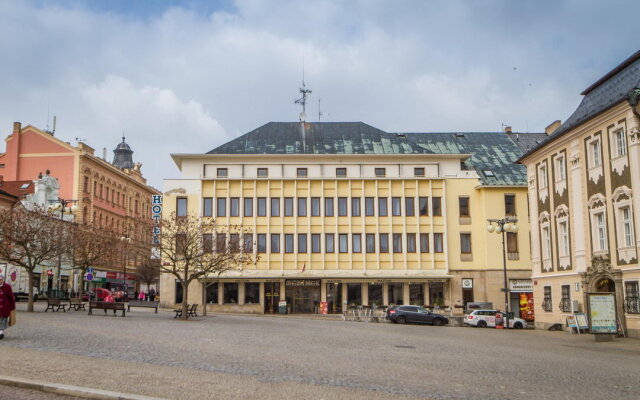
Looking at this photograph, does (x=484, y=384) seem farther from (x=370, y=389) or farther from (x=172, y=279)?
(x=172, y=279)

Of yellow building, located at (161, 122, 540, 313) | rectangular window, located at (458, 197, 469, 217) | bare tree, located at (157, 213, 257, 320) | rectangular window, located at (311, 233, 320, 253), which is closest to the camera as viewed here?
bare tree, located at (157, 213, 257, 320)

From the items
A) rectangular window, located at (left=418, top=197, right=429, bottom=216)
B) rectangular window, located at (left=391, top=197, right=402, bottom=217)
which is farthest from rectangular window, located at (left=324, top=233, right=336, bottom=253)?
rectangular window, located at (left=418, top=197, right=429, bottom=216)

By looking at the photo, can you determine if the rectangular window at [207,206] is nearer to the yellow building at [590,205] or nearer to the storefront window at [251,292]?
the storefront window at [251,292]

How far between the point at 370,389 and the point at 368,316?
3610 centimetres

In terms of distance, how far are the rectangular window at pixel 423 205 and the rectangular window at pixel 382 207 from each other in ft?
9.57

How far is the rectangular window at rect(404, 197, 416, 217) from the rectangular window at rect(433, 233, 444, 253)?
103 inches

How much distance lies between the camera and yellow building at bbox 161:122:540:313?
58.1m

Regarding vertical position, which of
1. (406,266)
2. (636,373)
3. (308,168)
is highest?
(308,168)

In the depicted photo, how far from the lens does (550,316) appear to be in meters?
38.9

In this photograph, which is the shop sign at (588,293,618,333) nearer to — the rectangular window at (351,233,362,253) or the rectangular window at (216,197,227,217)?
the rectangular window at (351,233,362,253)

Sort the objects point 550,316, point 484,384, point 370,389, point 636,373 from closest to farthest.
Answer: point 370,389 → point 484,384 → point 636,373 → point 550,316

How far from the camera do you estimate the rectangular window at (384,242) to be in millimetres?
58531

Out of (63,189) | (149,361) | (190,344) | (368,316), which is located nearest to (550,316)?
(368,316)

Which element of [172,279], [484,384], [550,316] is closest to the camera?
[484,384]
